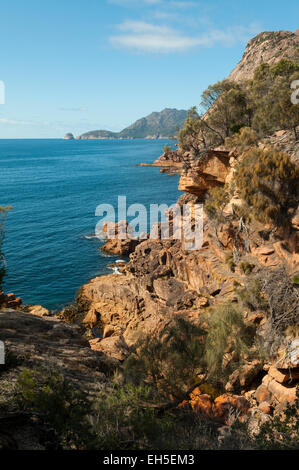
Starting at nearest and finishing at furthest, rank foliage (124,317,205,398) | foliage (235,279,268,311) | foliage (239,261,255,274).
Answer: foliage (124,317,205,398), foliage (235,279,268,311), foliage (239,261,255,274)

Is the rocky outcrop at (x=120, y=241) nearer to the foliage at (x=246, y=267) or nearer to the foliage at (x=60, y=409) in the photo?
the foliage at (x=246, y=267)

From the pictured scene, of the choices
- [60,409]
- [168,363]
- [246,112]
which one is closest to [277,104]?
[246,112]

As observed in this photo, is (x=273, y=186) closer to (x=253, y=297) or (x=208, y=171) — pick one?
(x=253, y=297)

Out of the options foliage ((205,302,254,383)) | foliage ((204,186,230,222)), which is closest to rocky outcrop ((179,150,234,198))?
foliage ((204,186,230,222))

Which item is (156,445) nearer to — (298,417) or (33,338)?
(298,417)

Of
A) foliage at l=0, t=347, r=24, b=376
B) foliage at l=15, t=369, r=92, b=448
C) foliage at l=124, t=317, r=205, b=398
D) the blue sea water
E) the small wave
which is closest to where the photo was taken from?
foliage at l=15, t=369, r=92, b=448

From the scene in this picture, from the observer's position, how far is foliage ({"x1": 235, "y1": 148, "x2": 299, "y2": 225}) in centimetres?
1769

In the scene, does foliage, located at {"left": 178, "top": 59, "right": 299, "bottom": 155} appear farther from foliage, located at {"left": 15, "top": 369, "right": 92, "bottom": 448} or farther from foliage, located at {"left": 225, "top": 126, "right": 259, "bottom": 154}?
foliage, located at {"left": 15, "top": 369, "right": 92, "bottom": 448}

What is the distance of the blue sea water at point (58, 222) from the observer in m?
34.9

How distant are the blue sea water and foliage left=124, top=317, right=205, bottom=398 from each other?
19.5m

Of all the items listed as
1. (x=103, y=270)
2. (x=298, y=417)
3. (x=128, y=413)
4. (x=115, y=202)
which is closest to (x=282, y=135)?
(x=298, y=417)

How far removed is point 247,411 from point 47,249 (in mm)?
37358

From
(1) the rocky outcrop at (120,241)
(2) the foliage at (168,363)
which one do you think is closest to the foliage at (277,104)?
(2) the foliage at (168,363)

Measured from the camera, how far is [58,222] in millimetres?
54719
